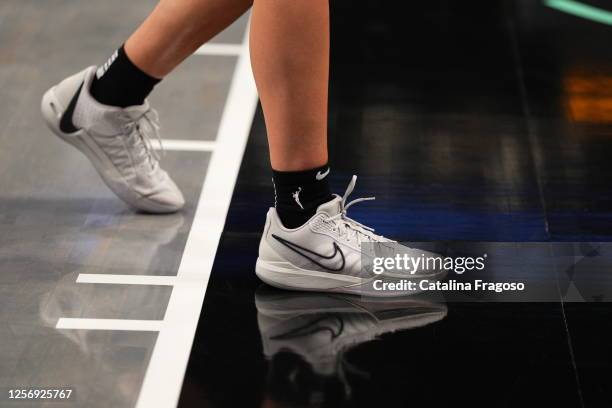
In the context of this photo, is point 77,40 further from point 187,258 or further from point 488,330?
point 488,330

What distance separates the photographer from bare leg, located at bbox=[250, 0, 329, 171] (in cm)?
152

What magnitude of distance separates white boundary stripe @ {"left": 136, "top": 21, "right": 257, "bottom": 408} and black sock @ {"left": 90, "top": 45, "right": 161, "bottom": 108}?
0.26 meters

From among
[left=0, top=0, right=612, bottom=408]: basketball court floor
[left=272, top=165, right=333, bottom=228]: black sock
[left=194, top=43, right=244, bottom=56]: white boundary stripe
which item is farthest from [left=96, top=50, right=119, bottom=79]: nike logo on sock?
[left=194, top=43, right=244, bottom=56]: white boundary stripe

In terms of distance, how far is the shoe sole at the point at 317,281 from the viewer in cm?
169

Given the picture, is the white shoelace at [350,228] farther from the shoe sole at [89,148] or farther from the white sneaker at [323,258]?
the shoe sole at [89,148]

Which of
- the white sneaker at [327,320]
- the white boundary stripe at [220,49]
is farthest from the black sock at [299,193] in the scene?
the white boundary stripe at [220,49]

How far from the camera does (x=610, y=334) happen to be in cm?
160

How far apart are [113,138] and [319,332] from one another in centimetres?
56

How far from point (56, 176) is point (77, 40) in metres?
0.68

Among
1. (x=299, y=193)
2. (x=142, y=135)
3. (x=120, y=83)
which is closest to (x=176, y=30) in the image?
(x=120, y=83)

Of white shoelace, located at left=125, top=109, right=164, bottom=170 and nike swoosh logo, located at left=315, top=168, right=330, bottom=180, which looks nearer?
nike swoosh logo, located at left=315, top=168, right=330, bottom=180

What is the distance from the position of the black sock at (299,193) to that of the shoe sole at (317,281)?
8 centimetres

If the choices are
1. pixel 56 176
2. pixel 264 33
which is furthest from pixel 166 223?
pixel 264 33

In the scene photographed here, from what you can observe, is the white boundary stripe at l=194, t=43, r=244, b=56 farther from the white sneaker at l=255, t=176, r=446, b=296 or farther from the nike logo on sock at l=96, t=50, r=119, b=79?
the white sneaker at l=255, t=176, r=446, b=296
